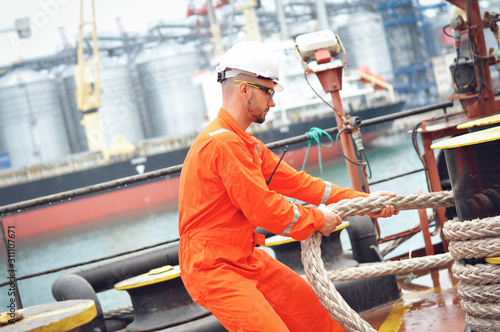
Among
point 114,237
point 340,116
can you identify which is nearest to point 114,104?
point 114,237

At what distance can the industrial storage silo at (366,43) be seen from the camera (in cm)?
4662

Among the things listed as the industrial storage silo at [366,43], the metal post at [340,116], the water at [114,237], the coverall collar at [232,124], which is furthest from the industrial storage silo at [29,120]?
the coverall collar at [232,124]

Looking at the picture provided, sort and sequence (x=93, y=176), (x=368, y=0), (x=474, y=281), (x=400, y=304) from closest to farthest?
(x=474, y=281) < (x=400, y=304) < (x=93, y=176) < (x=368, y=0)

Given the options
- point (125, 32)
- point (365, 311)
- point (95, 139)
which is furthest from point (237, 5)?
point (365, 311)

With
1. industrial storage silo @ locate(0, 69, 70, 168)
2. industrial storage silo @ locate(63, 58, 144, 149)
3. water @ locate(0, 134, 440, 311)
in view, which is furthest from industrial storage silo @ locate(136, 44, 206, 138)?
water @ locate(0, 134, 440, 311)

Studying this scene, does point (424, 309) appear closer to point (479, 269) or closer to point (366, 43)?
point (479, 269)

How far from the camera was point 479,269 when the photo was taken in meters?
1.76

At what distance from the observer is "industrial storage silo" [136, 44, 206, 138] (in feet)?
153

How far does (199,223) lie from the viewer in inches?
70.2

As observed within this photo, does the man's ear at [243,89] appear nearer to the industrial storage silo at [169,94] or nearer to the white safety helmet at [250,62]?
the white safety helmet at [250,62]

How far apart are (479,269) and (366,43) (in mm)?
47644

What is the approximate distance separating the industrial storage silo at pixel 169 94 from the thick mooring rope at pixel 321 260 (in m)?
44.8

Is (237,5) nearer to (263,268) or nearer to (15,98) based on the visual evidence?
(15,98)

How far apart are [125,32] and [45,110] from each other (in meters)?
10.9
